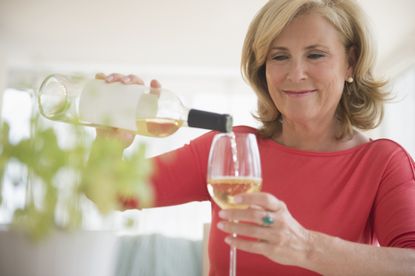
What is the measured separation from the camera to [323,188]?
1.49m

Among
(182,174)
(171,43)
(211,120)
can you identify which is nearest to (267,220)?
(211,120)

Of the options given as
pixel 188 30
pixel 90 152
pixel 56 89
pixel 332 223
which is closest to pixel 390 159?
pixel 332 223

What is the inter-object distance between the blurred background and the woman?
120 inches

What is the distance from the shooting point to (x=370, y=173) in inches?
58.6

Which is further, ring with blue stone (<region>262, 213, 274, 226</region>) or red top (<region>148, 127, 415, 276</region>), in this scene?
red top (<region>148, 127, 415, 276</region>)

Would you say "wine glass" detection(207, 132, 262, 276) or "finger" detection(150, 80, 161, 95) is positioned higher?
"finger" detection(150, 80, 161, 95)

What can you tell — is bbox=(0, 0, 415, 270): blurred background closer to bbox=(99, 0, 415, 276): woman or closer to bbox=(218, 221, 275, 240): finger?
bbox=(99, 0, 415, 276): woman

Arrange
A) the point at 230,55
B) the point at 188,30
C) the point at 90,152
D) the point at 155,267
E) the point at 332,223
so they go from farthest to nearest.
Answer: the point at 230,55
the point at 188,30
the point at 155,267
the point at 332,223
the point at 90,152

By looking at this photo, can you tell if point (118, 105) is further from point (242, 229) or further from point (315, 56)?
point (315, 56)

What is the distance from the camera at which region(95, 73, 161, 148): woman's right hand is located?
3.75 ft

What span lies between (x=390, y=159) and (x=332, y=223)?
0.85 ft

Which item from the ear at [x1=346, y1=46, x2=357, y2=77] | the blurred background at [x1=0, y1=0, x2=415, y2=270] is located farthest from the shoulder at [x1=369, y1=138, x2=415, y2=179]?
the blurred background at [x1=0, y1=0, x2=415, y2=270]

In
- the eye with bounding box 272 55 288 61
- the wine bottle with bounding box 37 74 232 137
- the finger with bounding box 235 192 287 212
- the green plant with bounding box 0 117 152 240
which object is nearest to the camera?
the green plant with bounding box 0 117 152 240

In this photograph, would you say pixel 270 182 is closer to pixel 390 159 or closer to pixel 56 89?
pixel 390 159
